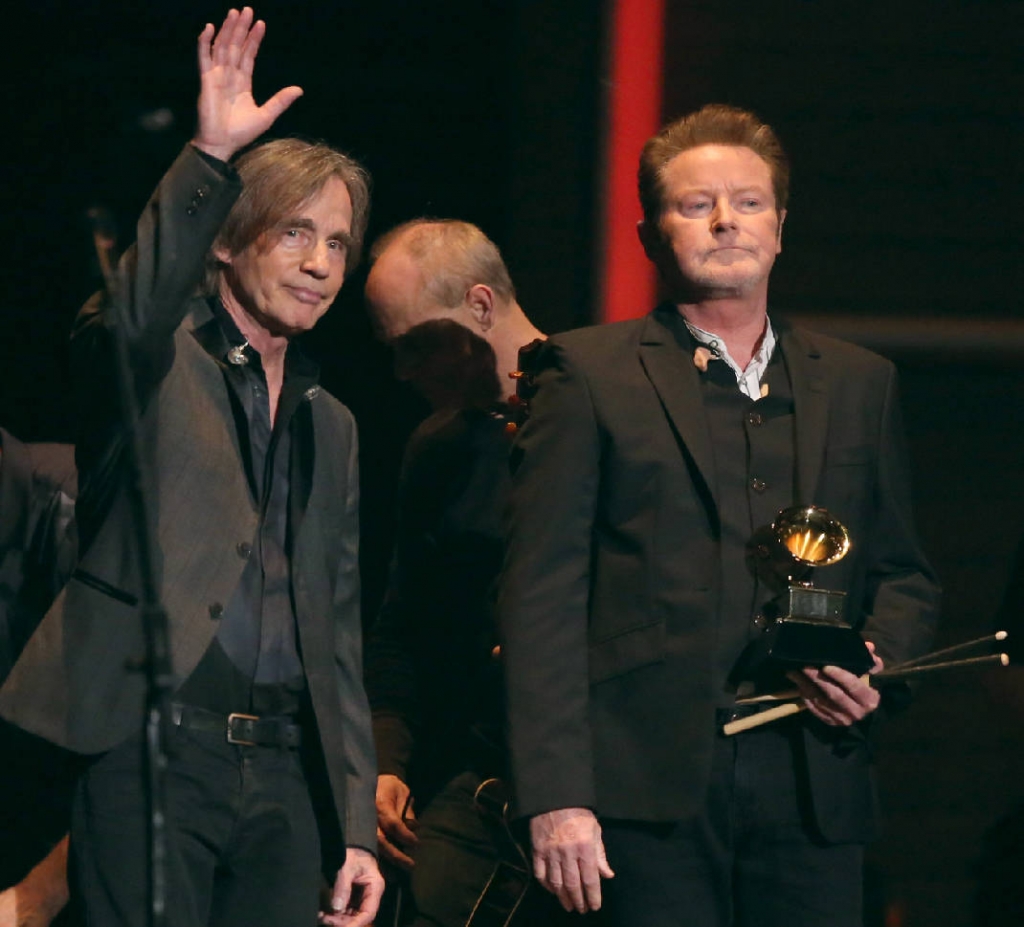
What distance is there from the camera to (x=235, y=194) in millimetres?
3107

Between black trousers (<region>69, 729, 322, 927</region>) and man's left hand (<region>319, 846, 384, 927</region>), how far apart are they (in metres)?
0.16

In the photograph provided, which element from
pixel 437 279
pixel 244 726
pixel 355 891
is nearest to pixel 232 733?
pixel 244 726

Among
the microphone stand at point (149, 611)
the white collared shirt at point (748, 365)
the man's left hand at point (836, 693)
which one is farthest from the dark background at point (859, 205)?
the microphone stand at point (149, 611)

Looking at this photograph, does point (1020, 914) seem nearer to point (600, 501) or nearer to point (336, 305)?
point (600, 501)

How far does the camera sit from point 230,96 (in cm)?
318

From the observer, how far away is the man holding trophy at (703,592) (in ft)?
10.5

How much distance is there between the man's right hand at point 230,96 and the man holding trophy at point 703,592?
27.7 inches

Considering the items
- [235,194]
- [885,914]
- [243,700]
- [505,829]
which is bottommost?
[885,914]

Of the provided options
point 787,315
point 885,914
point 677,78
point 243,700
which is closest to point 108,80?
point 677,78

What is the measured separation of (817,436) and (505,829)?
1192 millimetres

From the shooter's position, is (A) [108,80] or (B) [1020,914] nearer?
(B) [1020,914]

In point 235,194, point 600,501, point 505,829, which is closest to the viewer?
point 235,194

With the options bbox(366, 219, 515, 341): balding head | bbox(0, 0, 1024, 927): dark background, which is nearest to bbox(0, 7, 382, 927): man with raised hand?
bbox(366, 219, 515, 341): balding head

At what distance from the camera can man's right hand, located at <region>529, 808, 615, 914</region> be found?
316cm
